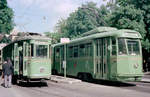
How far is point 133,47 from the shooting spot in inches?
653

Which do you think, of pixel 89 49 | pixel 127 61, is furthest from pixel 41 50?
pixel 127 61

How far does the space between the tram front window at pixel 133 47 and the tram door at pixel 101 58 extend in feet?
5.03

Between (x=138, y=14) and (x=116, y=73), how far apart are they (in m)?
18.4

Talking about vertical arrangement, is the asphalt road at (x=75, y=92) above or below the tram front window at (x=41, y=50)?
below

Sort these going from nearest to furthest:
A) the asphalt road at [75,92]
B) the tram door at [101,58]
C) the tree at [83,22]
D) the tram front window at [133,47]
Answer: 1. the asphalt road at [75,92]
2. the tram front window at [133,47]
3. the tram door at [101,58]
4. the tree at [83,22]

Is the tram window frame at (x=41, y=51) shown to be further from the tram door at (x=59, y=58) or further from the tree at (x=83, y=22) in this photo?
the tree at (x=83, y=22)

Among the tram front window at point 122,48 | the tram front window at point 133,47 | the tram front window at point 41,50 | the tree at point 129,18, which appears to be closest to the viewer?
the tram front window at point 122,48

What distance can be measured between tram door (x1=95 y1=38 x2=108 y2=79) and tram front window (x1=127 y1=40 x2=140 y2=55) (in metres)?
1.53

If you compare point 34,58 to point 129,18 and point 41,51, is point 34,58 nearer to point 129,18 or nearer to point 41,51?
point 41,51

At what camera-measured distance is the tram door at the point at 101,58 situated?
674 inches

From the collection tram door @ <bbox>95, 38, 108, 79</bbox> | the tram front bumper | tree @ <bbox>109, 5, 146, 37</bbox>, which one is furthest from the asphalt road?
tree @ <bbox>109, 5, 146, 37</bbox>

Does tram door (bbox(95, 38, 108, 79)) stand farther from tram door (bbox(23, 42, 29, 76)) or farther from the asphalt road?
tram door (bbox(23, 42, 29, 76))

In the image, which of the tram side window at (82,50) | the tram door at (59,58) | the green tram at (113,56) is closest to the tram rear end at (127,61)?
the green tram at (113,56)

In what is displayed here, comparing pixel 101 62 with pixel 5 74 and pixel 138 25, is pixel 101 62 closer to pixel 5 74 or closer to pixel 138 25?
pixel 5 74
